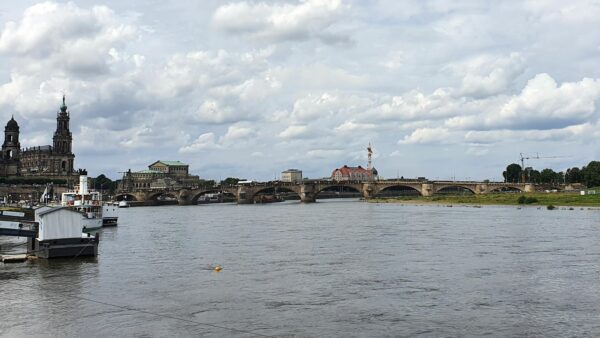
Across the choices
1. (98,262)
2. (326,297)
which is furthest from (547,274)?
(98,262)

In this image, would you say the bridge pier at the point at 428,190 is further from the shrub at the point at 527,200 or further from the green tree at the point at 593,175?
the shrub at the point at 527,200

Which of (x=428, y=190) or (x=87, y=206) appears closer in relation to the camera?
(x=87, y=206)

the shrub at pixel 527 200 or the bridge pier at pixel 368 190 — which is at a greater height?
the bridge pier at pixel 368 190

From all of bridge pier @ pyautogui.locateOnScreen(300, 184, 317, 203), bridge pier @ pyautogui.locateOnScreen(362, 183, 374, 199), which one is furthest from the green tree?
bridge pier @ pyautogui.locateOnScreen(300, 184, 317, 203)

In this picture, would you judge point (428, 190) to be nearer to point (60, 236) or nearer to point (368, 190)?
point (368, 190)

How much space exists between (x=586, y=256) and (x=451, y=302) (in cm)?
1919

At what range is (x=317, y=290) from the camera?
3047 centimetres

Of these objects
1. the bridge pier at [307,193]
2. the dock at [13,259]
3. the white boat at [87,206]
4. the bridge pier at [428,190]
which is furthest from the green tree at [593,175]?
the dock at [13,259]

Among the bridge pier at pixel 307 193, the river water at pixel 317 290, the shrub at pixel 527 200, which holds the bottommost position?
the river water at pixel 317 290

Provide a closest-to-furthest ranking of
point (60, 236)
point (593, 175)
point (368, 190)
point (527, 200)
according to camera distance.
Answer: point (60, 236) → point (527, 200) → point (593, 175) → point (368, 190)

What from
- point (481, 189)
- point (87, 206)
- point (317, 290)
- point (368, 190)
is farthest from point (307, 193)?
point (317, 290)

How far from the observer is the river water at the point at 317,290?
2297 cm

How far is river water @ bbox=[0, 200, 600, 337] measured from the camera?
75.4 feet

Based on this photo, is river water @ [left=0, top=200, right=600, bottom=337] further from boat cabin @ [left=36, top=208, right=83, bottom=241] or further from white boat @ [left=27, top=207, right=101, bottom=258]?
boat cabin @ [left=36, top=208, right=83, bottom=241]
